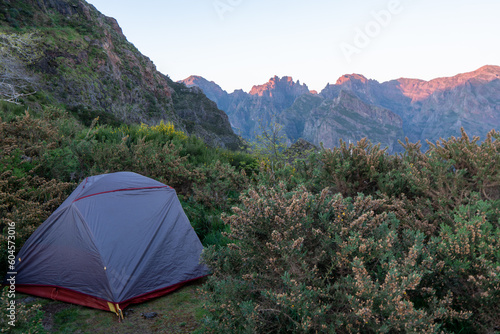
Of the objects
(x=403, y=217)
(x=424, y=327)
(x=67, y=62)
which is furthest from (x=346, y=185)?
(x=67, y=62)

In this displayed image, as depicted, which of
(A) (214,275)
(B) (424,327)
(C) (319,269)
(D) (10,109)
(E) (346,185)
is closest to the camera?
(B) (424,327)

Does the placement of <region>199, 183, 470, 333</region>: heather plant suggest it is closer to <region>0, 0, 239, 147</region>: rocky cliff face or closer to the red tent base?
the red tent base

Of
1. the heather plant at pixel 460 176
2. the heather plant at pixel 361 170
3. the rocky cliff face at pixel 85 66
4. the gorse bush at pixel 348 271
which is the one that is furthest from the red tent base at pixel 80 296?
the rocky cliff face at pixel 85 66

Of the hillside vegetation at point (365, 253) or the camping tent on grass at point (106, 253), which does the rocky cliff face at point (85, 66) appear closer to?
the camping tent on grass at point (106, 253)

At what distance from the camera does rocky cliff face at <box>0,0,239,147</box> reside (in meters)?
31.0

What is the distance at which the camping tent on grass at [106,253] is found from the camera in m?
4.57

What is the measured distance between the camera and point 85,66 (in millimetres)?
38281

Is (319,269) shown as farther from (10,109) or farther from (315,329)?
(10,109)

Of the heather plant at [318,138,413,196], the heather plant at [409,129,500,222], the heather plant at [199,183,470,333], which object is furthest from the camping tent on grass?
the heather plant at [409,129,500,222]

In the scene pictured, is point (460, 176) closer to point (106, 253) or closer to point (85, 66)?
point (106, 253)

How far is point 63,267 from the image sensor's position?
4.77m

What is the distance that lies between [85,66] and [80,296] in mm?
42437

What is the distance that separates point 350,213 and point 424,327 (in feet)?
3.64

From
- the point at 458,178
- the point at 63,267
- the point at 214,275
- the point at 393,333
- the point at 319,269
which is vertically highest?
the point at 458,178
